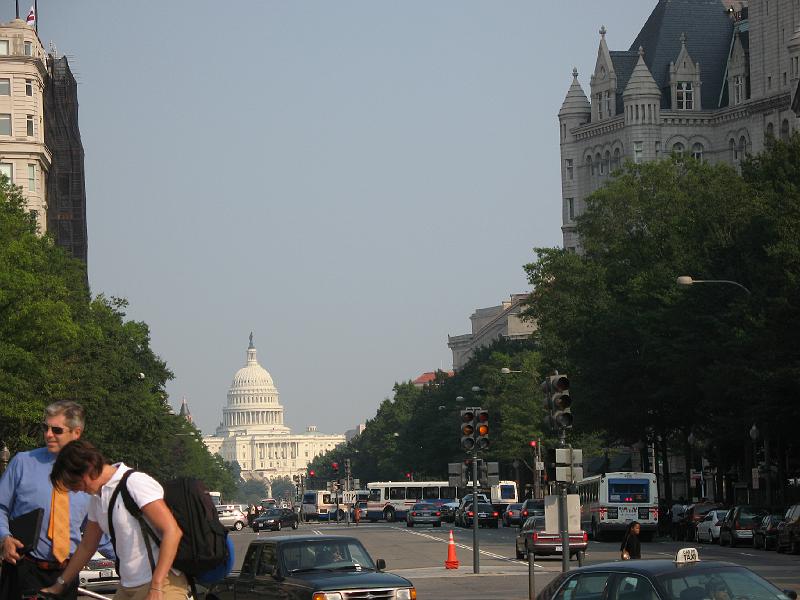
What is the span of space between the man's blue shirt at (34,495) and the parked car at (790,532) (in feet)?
123

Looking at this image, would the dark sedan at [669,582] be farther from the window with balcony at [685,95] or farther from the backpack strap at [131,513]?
the window with balcony at [685,95]

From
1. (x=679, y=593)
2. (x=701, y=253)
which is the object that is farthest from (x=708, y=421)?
(x=679, y=593)

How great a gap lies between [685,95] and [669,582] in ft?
464

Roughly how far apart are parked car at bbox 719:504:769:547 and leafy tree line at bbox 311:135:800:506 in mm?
3541

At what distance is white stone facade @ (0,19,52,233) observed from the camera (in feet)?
341

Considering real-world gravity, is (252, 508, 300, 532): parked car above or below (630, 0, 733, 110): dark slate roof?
below

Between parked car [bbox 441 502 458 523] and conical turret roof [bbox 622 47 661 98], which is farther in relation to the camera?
conical turret roof [bbox 622 47 661 98]

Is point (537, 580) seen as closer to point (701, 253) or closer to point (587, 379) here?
point (701, 253)

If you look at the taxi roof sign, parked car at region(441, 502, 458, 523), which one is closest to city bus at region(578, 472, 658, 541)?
parked car at region(441, 502, 458, 523)

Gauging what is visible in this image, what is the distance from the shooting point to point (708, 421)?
70.5 metres

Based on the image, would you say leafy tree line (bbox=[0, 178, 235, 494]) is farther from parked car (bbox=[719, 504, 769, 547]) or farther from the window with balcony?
the window with balcony

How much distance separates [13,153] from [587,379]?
144 feet

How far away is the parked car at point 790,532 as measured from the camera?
47.3m

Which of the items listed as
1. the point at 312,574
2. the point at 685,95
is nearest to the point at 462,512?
the point at 312,574
